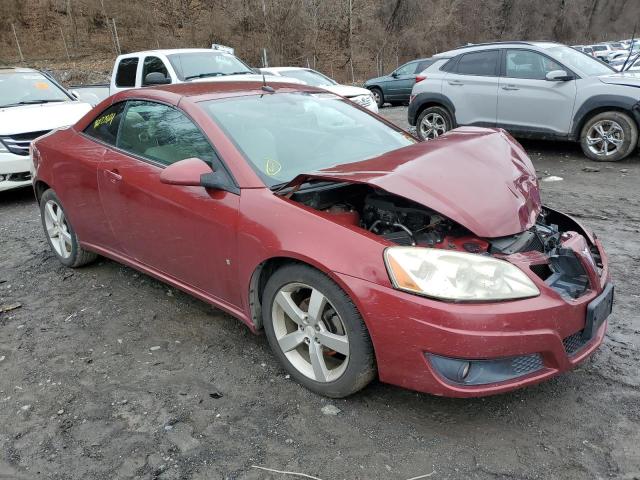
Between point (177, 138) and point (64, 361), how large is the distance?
60.4 inches

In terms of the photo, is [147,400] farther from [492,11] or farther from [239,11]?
[492,11]

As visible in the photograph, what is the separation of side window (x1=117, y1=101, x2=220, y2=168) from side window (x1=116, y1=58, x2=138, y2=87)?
670cm

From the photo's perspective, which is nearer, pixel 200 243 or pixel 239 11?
pixel 200 243

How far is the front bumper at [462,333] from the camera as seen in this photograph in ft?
7.27

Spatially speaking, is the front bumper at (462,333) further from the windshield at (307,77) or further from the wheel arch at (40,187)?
the windshield at (307,77)

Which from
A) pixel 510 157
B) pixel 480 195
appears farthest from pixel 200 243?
pixel 510 157

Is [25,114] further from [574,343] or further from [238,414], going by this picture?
[574,343]

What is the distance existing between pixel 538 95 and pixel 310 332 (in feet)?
21.7

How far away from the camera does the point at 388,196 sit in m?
2.77

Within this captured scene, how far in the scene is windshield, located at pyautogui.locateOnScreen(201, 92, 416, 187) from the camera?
310 centimetres

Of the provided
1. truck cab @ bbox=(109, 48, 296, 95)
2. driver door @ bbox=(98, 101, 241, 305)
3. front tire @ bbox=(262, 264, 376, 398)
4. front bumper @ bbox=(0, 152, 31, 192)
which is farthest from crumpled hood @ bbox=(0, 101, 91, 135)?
front tire @ bbox=(262, 264, 376, 398)

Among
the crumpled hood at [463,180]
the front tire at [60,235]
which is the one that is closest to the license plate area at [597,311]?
the crumpled hood at [463,180]

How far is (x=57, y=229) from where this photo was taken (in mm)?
4617

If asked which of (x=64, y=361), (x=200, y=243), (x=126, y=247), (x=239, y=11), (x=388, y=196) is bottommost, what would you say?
(x=64, y=361)
